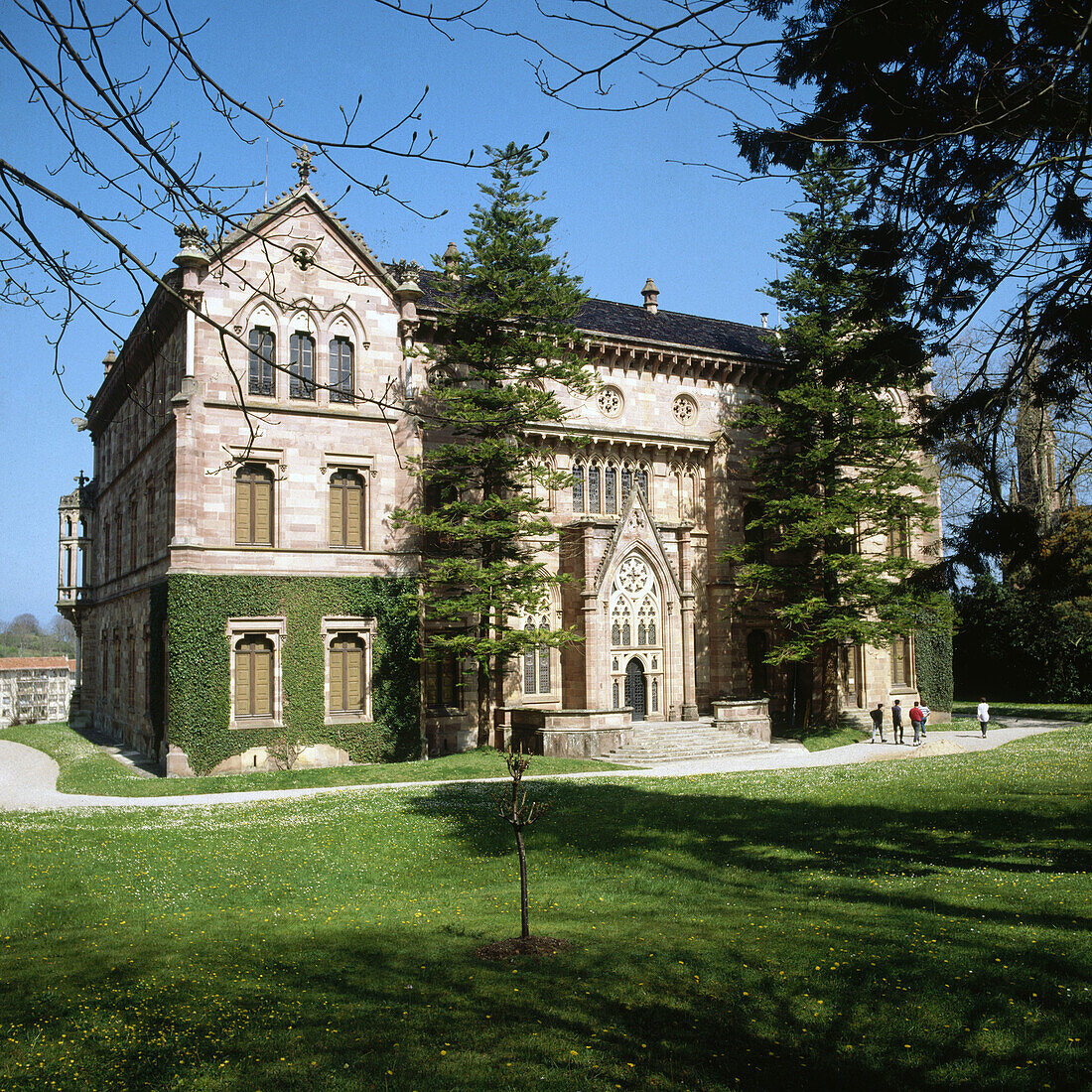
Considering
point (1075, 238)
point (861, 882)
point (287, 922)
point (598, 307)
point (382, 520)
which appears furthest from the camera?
point (598, 307)

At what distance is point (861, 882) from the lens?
14148mm

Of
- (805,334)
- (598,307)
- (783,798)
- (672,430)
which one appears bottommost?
(783,798)

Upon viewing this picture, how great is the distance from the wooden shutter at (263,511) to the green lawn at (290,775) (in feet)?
23.8

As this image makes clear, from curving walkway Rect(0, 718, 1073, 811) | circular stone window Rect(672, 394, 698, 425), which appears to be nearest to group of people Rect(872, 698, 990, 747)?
curving walkway Rect(0, 718, 1073, 811)

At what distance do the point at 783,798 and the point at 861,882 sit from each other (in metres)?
8.57

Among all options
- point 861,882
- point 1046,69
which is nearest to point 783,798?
point 861,882

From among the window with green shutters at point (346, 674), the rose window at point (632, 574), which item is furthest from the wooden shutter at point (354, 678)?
the rose window at point (632, 574)

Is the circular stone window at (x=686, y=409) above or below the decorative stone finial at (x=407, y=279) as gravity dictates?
below

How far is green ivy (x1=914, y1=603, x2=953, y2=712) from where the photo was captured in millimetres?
44031

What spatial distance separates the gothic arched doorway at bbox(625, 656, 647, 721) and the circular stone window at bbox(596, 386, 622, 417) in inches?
401

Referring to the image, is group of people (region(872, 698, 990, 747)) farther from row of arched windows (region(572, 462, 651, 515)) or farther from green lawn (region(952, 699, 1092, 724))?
row of arched windows (region(572, 462, 651, 515))

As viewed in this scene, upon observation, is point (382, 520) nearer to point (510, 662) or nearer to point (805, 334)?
point (510, 662)

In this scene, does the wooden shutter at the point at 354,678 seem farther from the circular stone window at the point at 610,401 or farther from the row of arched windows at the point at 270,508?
the circular stone window at the point at 610,401

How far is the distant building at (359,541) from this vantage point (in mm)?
29344
